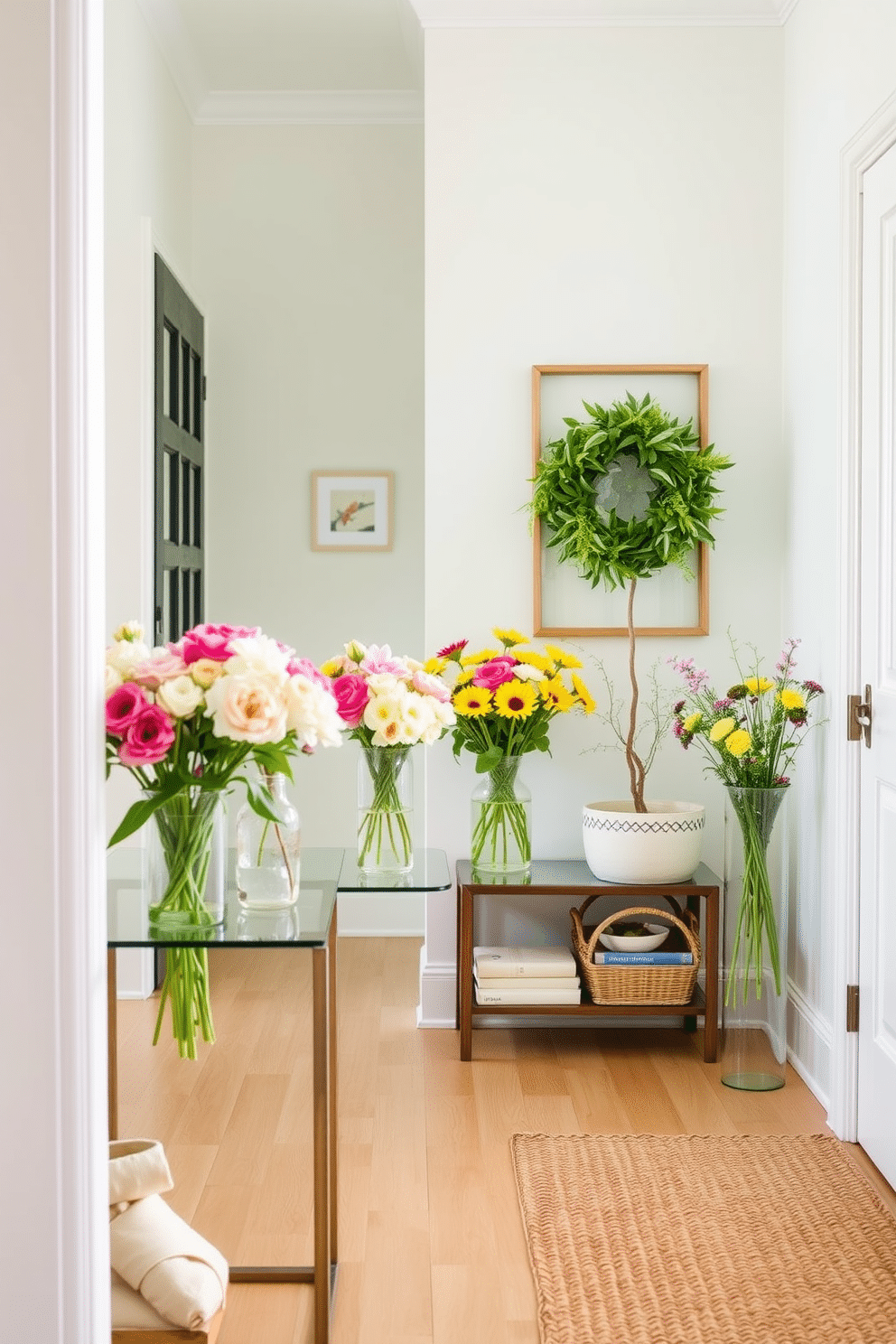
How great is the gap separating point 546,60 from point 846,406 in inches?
57.7

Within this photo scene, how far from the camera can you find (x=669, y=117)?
3.62m

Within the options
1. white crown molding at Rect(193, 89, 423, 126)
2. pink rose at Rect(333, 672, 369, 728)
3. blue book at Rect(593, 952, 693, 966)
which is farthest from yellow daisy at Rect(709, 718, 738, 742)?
white crown molding at Rect(193, 89, 423, 126)

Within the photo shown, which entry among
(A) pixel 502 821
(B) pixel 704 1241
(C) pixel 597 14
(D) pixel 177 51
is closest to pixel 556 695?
(A) pixel 502 821

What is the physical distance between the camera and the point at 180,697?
5.45 ft

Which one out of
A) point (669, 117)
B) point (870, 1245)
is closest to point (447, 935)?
point (870, 1245)

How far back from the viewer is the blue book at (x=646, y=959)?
3.41 meters

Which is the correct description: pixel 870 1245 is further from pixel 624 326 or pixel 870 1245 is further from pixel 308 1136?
pixel 624 326

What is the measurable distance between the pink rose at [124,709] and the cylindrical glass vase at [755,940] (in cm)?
197

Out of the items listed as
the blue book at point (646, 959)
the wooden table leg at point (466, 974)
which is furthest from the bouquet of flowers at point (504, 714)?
the blue book at point (646, 959)

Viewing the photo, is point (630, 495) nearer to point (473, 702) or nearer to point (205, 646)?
point (473, 702)

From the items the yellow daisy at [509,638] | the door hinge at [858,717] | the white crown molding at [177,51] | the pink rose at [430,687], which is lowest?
the door hinge at [858,717]

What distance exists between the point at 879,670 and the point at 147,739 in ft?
5.87

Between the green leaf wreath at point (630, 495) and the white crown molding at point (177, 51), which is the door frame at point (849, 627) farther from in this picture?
the white crown molding at point (177, 51)

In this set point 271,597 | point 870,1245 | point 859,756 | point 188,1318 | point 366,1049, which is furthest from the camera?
point 271,597
